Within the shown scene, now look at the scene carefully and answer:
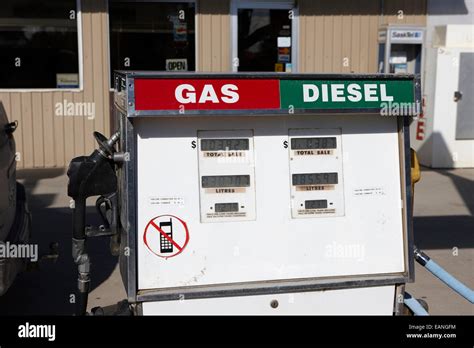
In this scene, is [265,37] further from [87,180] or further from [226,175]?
[87,180]

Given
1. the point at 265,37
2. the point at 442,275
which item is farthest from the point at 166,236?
the point at 265,37

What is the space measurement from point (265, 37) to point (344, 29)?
126cm

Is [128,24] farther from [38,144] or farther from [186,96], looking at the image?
[186,96]

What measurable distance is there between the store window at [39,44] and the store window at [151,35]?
623 mm

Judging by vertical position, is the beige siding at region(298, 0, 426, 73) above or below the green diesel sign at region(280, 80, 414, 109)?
above

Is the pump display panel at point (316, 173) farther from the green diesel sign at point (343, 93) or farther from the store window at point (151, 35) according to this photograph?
the store window at point (151, 35)

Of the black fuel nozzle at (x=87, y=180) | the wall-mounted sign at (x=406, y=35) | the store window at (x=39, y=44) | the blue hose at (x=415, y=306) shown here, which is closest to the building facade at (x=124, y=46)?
the store window at (x=39, y=44)

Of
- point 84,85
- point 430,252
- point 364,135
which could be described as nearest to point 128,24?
point 84,85

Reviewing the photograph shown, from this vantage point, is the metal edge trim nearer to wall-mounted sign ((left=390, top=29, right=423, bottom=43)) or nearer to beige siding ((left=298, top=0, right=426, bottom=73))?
beige siding ((left=298, top=0, right=426, bottom=73))

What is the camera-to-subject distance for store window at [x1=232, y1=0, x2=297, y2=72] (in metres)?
11.8

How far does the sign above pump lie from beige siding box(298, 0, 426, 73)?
307 inches

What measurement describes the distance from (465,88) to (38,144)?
6.64 m

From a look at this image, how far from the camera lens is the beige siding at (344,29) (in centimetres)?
1187

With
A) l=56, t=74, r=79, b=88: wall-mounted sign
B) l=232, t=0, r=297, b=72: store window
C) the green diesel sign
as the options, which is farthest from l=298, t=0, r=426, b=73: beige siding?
the green diesel sign
